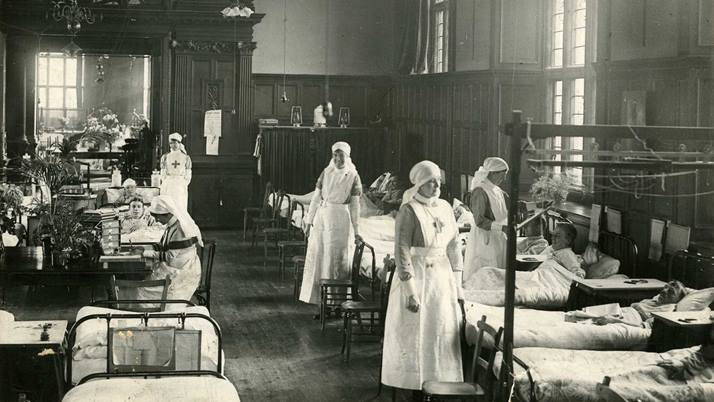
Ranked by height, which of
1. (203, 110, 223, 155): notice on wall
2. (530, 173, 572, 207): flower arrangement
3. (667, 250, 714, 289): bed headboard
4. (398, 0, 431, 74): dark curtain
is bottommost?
(667, 250, 714, 289): bed headboard

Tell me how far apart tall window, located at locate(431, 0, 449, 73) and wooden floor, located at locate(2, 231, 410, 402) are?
515 centimetres

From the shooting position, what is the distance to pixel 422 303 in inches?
286

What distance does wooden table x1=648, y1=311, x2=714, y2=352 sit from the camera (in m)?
6.68

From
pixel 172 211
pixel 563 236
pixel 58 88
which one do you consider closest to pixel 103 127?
pixel 58 88

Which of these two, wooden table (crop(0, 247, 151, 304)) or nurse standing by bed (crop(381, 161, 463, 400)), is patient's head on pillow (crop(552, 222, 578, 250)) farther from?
wooden table (crop(0, 247, 151, 304))

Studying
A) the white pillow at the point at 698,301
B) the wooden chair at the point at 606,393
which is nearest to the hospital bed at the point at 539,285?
the white pillow at the point at 698,301

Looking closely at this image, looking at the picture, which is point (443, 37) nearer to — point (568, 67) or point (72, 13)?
point (568, 67)

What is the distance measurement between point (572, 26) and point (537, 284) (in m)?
4.46

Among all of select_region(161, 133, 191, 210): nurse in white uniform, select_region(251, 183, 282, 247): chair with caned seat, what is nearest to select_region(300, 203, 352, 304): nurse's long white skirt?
select_region(251, 183, 282, 247): chair with caned seat

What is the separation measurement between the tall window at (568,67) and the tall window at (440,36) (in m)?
3.19

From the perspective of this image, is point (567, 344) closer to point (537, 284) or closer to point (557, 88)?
point (537, 284)

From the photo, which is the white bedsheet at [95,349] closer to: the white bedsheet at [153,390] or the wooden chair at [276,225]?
the white bedsheet at [153,390]

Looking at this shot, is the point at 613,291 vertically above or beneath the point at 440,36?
beneath

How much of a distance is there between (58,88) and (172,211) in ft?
48.6
